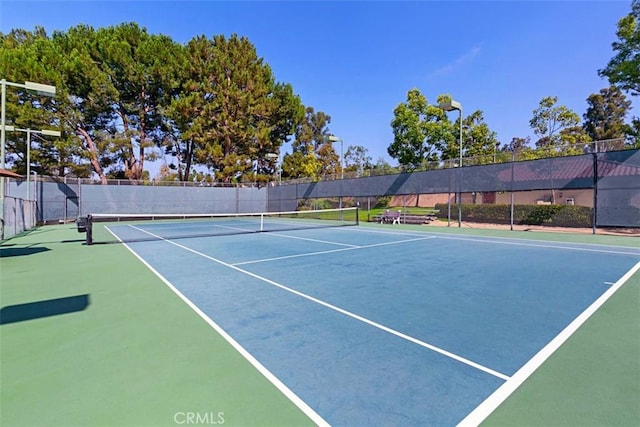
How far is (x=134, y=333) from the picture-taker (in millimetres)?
3537

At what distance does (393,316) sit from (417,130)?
31394 mm

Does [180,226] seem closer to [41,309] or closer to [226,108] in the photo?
[226,108]

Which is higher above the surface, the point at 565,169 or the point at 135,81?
the point at 135,81

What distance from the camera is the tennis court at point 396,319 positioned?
238 cm

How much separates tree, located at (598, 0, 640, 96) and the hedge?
11303 millimetres

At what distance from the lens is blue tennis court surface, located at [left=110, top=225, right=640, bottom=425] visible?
95.0 inches

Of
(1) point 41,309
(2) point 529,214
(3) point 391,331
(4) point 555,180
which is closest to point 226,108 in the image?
(2) point 529,214

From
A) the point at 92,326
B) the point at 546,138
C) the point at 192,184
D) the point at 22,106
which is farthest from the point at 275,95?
the point at 92,326

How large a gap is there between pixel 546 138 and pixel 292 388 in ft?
135

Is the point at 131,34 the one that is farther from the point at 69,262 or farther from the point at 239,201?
the point at 69,262

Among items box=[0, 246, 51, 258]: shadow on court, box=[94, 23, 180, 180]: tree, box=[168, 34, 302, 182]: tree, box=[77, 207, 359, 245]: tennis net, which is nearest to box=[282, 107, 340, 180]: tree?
box=[168, 34, 302, 182]: tree

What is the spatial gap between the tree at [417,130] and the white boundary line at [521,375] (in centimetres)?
3020

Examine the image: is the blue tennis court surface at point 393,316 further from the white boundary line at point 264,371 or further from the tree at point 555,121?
the tree at point 555,121

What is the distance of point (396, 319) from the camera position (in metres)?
3.89
